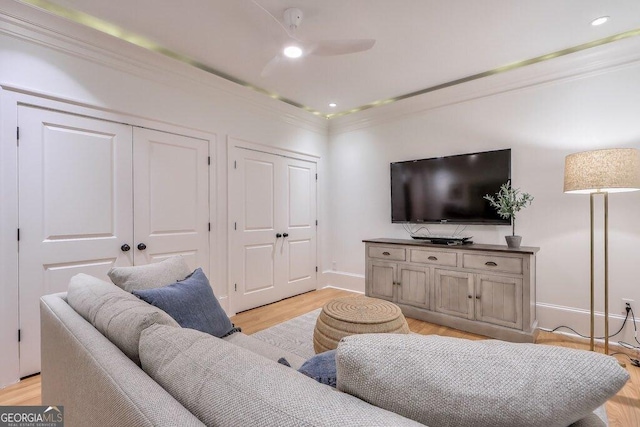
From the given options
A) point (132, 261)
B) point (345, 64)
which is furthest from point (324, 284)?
point (345, 64)

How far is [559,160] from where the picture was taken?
9.31 ft

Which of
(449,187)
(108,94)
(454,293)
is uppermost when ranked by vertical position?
(108,94)

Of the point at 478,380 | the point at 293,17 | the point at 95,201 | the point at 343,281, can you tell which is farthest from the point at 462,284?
the point at 95,201

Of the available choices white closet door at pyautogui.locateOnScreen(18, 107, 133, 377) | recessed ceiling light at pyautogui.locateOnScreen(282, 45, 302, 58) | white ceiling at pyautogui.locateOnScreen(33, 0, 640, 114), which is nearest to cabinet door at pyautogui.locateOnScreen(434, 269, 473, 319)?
white ceiling at pyautogui.locateOnScreen(33, 0, 640, 114)

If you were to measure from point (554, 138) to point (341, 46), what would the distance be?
230cm

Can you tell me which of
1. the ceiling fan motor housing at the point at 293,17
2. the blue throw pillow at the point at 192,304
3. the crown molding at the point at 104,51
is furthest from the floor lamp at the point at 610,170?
the crown molding at the point at 104,51

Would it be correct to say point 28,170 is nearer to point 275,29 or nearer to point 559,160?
point 275,29

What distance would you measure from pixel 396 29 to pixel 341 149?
2229 millimetres

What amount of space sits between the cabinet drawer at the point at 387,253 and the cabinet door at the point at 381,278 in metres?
0.07

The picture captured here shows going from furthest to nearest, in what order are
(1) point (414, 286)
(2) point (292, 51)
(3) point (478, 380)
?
1. (1) point (414, 286)
2. (2) point (292, 51)
3. (3) point (478, 380)

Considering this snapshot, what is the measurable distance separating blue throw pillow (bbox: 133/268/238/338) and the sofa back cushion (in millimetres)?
210

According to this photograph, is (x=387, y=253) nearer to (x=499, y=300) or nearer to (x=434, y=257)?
(x=434, y=257)

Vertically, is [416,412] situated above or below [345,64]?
below

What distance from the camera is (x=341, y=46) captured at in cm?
208
